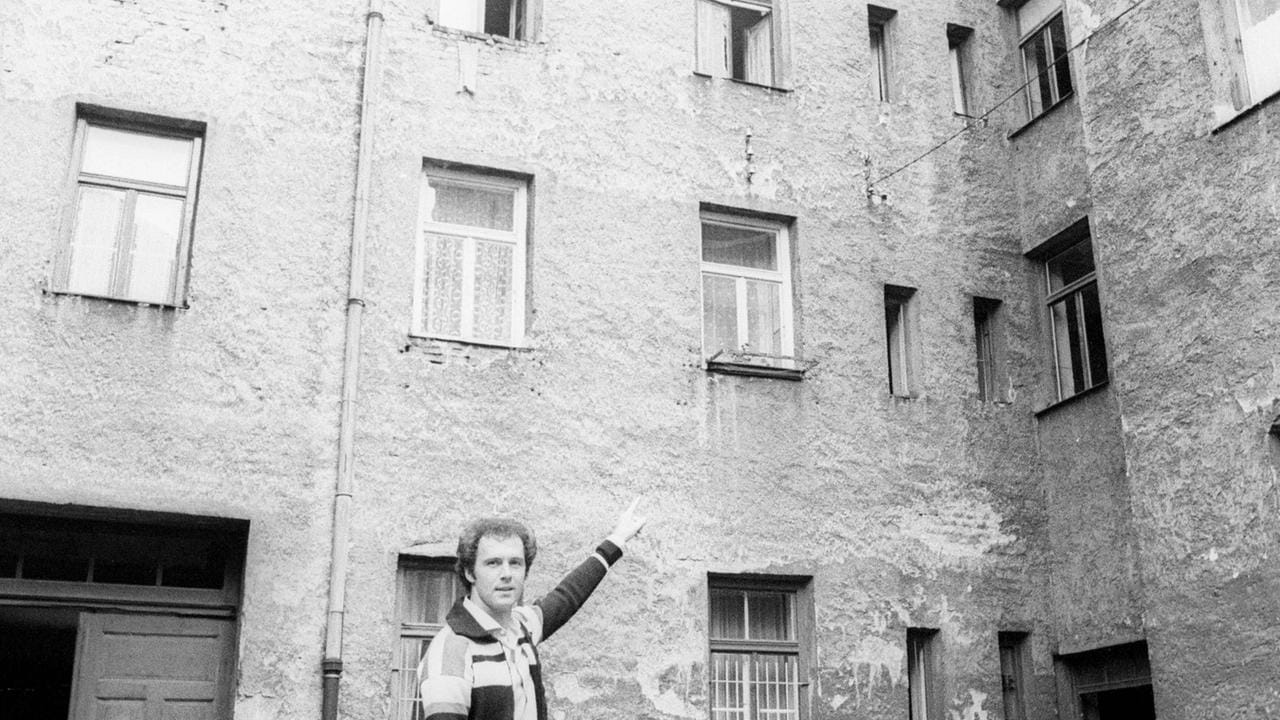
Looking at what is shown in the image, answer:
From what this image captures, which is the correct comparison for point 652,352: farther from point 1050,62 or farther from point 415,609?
point 1050,62

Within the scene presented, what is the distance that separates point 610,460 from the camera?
10953 millimetres

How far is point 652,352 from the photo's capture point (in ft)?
37.3

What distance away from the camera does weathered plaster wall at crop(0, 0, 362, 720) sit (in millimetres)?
9523

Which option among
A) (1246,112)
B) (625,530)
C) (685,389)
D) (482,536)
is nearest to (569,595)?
(482,536)

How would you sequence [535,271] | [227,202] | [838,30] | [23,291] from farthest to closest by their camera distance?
[838,30], [535,271], [227,202], [23,291]

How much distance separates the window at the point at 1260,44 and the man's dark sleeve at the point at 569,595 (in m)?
6.62

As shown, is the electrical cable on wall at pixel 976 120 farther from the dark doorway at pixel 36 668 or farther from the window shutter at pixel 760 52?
the dark doorway at pixel 36 668

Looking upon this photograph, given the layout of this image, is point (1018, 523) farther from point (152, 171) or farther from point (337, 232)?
point (152, 171)

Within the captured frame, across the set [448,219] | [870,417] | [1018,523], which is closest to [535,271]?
[448,219]

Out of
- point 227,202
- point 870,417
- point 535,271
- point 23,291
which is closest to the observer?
point 23,291

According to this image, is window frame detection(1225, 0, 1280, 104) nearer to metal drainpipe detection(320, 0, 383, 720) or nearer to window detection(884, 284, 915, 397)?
window detection(884, 284, 915, 397)

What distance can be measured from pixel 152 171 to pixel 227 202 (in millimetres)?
669

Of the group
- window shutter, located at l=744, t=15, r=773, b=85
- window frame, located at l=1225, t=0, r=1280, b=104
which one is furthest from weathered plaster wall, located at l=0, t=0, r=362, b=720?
window frame, located at l=1225, t=0, r=1280, b=104

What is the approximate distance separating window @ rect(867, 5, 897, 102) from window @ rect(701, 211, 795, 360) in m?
2.06
